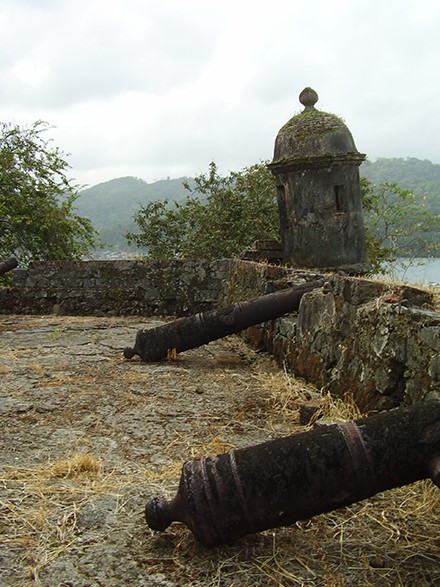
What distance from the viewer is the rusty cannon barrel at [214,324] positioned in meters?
6.86

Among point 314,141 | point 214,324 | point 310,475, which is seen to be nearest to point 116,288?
point 314,141

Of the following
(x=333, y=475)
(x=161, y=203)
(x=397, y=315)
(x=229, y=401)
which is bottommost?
(x=229, y=401)

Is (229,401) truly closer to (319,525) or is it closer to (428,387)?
(428,387)

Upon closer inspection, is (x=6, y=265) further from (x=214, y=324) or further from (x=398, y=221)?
(x=398, y=221)

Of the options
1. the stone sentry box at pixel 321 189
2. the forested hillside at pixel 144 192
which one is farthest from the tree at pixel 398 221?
the stone sentry box at pixel 321 189

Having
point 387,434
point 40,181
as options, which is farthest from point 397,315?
point 40,181

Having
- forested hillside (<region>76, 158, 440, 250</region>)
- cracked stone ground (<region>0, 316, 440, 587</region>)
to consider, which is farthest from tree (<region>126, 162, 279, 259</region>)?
cracked stone ground (<region>0, 316, 440, 587</region>)

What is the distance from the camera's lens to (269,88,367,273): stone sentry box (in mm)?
11750

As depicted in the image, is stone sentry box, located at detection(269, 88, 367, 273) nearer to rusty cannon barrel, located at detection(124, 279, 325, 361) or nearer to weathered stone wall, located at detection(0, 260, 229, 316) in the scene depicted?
weathered stone wall, located at detection(0, 260, 229, 316)

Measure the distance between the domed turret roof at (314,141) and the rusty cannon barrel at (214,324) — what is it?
5408 millimetres

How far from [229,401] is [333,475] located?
10.00 ft

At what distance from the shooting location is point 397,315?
4.26 metres

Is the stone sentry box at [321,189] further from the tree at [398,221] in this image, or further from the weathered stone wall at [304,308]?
the tree at [398,221]

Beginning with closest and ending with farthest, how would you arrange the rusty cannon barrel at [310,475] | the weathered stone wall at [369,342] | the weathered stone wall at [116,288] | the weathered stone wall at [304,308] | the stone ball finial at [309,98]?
the rusty cannon barrel at [310,475]
the weathered stone wall at [369,342]
the weathered stone wall at [304,308]
the weathered stone wall at [116,288]
the stone ball finial at [309,98]
